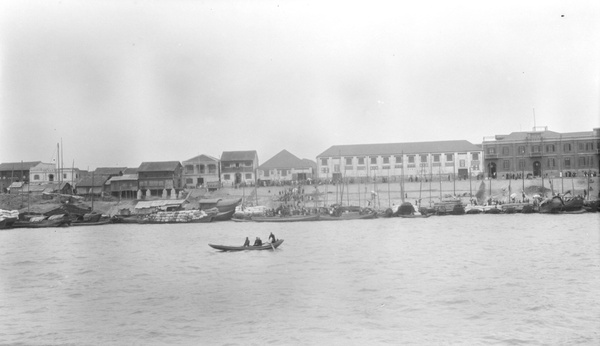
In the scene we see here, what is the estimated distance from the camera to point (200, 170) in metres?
106

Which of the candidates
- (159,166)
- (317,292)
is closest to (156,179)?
(159,166)

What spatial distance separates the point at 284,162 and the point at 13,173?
163 feet

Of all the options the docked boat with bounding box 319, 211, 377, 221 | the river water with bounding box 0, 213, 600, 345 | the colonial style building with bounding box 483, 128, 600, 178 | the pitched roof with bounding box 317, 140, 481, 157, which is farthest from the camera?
the pitched roof with bounding box 317, 140, 481, 157

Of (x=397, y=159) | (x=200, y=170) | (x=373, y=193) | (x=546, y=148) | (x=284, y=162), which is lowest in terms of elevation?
(x=373, y=193)

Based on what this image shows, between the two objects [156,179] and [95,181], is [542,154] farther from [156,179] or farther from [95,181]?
[95,181]

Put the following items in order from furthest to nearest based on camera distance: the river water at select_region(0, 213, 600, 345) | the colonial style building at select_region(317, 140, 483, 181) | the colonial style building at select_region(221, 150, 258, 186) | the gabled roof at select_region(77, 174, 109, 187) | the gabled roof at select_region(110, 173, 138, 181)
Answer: the colonial style building at select_region(221, 150, 258, 186)
the gabled roof at select_region(77, 174, 109, 187)
the gabled roof at select_region(110, 173, 138, 181)
the colonial style building at select_region(317, 140, 483, 181)
the river water at select_region(0, 213, 600, 345)

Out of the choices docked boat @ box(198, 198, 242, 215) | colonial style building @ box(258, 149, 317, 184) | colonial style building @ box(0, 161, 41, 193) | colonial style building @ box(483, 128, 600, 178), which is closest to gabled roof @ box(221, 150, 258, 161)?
colonial style building @ box(258, 149, 317, 184)

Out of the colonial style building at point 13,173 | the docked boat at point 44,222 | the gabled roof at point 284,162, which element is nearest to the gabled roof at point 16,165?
the colonial style building at point 13,173

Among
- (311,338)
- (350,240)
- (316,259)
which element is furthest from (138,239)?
(311,338)

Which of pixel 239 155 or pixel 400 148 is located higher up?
pixel 400 148

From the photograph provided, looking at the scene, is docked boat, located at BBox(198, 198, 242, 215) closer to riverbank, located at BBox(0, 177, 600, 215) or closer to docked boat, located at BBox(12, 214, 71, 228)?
riverbank, located at BBox(0, 177, 600, 215)

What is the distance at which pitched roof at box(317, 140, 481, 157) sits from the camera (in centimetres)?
9862

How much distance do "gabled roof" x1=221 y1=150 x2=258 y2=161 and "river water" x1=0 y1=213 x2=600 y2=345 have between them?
54.2m

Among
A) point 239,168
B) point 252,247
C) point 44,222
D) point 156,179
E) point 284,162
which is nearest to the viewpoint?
point 252,247
